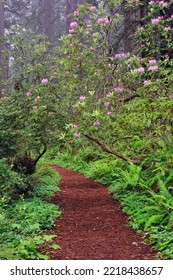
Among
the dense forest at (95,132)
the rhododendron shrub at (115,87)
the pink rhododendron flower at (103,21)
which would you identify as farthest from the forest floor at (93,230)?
the pink rhododendron flower at (103,21)

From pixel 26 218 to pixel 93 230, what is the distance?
36.8 inches

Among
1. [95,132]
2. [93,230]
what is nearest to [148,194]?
[93,230]

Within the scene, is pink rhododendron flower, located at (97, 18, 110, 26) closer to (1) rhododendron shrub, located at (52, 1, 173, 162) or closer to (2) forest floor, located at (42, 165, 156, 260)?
(1) rhododendron shrub, located at (52, 1, 173, 162)

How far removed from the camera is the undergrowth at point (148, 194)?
4668 millimetres

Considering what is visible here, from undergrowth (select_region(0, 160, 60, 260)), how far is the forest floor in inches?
6.5

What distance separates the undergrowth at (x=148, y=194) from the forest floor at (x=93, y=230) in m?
0.13

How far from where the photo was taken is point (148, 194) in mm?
6285

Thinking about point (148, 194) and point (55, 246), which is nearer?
point (55, 246)

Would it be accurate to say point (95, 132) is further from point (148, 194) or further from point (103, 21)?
point (103, 21)

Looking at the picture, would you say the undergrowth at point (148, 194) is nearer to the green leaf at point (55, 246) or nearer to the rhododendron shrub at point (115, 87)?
the rhododendron shrub at point (115, 87)

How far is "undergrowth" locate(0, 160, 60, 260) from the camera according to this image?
163 inches

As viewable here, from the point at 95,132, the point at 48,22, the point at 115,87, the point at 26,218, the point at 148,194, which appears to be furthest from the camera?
the point at 48,22

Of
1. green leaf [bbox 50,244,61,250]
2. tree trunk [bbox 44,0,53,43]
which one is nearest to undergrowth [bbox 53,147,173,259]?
green leaf [bbox 50,244,61,250]
